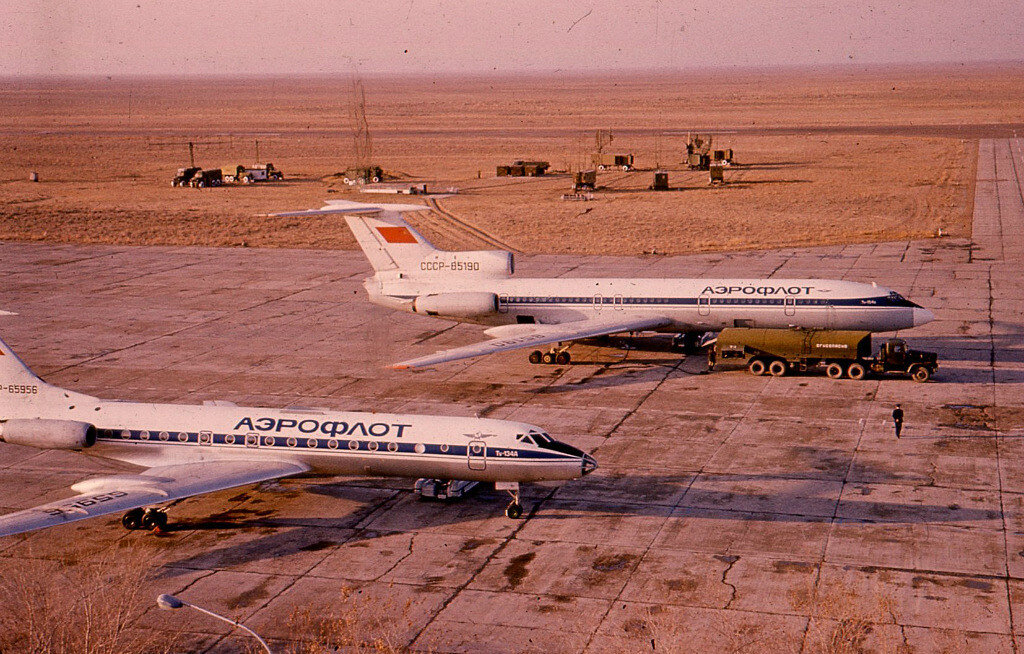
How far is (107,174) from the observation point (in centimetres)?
13150

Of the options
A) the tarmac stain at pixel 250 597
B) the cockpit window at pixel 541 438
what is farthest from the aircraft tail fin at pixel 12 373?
the cockpit window at pixel 541 438

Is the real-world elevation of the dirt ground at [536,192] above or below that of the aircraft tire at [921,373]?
above

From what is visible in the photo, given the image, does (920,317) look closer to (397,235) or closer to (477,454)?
(397,235)

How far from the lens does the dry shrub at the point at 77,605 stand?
72.5 ft

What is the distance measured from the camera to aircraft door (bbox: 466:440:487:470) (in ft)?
96.9

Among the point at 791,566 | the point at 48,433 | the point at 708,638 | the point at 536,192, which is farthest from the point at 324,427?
the point at 536,192

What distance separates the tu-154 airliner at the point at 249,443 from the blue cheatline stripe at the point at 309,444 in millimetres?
27

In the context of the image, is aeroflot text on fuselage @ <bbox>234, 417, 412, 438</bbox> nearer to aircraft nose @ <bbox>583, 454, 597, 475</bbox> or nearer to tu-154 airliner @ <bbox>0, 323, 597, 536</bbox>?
tu-154 airliner @ <bbox>0, 323, 597, 536</bbox>

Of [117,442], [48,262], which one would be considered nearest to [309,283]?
[48,262]

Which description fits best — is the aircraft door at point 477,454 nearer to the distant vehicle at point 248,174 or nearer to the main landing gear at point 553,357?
the main landing gear at point 553,357

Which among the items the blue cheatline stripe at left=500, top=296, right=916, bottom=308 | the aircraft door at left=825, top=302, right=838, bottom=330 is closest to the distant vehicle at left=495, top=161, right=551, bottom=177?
the blue cheatline stripe at left=500, top=296, right=916, bottom=308

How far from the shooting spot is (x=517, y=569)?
88.7 feet

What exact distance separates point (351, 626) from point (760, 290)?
28.3 meters

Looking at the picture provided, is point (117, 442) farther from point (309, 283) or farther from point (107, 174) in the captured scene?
point (107, 174)
